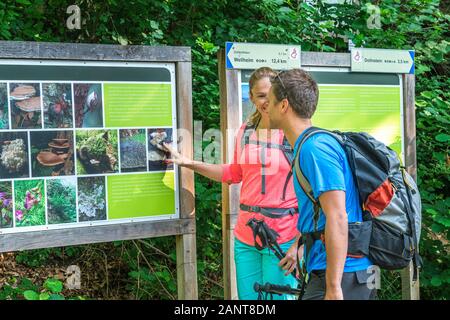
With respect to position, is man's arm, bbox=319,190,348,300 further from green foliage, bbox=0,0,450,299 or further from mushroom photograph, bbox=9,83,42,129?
green foliage, bbox=0,0,450,299

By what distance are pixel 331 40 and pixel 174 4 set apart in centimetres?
162

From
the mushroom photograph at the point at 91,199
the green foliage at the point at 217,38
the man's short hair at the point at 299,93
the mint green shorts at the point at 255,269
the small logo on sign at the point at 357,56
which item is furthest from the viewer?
the green foliage at the point at 217,38

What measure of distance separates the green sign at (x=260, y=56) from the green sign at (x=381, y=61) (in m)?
0.57

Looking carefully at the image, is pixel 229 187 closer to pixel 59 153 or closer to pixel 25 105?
pixel 59 153

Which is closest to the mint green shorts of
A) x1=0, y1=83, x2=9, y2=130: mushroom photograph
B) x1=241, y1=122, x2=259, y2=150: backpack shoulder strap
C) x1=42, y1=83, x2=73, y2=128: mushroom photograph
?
x1=241, y1=122, x2=259, y2=150: backpack shoulder strap

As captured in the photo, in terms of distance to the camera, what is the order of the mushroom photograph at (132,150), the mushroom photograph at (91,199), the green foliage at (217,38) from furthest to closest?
the green foliage at (217,38), the mushroom photograph at (132,150), the mushroom photograph at (91,199)

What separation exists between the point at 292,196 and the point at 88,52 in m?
1.61

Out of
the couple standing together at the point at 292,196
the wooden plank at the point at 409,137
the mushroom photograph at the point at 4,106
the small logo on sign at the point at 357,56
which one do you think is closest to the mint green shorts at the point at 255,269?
the couple standing together at the point at 292,196

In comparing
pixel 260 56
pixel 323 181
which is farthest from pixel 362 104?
pixel 323 181

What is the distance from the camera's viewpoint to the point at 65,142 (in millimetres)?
3979

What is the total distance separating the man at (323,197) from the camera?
2.65m

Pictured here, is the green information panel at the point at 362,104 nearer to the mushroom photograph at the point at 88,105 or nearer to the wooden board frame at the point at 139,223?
the wooden board frame at the point at 139,223

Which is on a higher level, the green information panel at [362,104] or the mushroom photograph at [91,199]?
the green information panel at [362,104]

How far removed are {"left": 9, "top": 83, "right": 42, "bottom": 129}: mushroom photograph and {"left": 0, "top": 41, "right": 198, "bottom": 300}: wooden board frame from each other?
189mm
